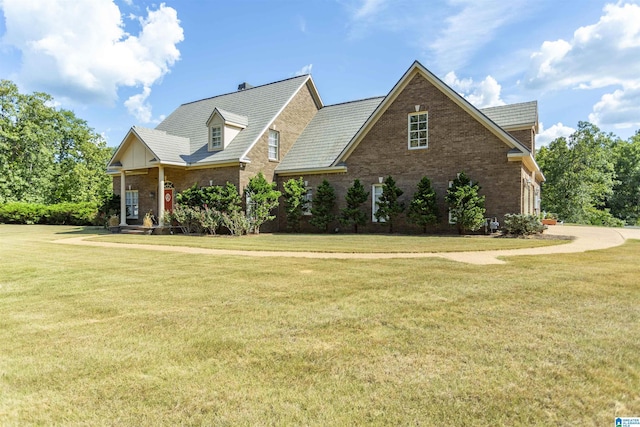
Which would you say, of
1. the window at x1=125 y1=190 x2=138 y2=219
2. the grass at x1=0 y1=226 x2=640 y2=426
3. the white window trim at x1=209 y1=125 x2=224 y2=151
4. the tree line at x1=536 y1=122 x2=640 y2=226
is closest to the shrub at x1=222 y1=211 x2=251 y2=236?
the white window trim at x1=209 y1=125 x2=224 y2=151

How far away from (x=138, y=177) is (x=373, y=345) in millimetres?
25320

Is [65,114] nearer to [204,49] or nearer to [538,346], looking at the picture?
[204,49]

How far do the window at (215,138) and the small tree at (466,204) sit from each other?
43.8 feet

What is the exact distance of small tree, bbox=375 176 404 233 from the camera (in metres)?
18.4

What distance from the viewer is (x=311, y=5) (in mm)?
14266

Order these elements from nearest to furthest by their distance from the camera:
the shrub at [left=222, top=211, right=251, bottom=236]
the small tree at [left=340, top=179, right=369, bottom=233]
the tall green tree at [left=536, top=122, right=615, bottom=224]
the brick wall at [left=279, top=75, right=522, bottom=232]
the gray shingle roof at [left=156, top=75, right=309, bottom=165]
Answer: the brick wall at [left=279, top=75, right=522, bottom=232] → the shrub at [left=222, top=211, right=251, bottom=236] → the small tree at [left=340, top=179, right=369, bottom=233] → the gray shingle roof at [left=156, top=75, right=309, bottom=165] → the tall green tree at [left=536, top=122, right=615, bottom=224]

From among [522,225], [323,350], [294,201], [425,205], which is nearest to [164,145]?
[294,201]

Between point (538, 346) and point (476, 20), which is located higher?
point (476, 20)

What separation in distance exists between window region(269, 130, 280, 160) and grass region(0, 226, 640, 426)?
16.3 meters

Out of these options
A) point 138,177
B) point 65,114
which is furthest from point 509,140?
point 65,114

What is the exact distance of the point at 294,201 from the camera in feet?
69.0

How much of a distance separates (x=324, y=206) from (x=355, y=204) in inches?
69.1

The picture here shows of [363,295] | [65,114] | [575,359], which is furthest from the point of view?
[65,114]

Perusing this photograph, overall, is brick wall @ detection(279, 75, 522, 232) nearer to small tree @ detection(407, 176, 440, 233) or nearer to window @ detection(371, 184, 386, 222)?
window @ detection(371, 184, 386, 222)
